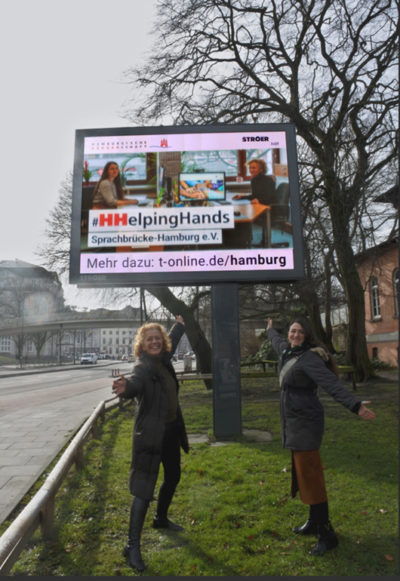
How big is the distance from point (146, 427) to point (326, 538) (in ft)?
5.63

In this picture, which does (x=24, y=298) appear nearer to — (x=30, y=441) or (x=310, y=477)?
(x=30, y=441)

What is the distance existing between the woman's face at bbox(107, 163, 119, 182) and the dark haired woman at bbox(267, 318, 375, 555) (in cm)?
481

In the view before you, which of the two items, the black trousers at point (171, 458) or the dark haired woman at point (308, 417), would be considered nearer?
the dark haired woman at point (308, 417)

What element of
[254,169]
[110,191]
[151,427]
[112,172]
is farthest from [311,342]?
[112,172]

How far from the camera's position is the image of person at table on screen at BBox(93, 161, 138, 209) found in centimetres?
743

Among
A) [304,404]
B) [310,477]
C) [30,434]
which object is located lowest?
[30,434]

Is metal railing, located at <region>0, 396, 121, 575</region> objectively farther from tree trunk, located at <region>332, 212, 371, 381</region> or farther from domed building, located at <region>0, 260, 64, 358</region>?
domed building, located at <region>0, 260, 64, 358</region>

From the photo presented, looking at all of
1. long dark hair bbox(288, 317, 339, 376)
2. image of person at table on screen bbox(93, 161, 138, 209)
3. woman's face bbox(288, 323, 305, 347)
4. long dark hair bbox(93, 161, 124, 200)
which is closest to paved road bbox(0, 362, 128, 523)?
woman's face bbox(288, 323, 305, 347)

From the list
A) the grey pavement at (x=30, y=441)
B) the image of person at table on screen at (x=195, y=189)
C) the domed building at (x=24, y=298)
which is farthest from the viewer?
the domed building at (x=24, y=298)

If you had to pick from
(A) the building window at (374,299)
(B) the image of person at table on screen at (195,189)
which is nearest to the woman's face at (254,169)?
(B) the image of person at table on screen at (195,189)

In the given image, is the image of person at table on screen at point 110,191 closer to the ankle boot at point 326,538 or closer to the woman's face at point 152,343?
the woman's face at point 152,343

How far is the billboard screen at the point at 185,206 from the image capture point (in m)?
7.21

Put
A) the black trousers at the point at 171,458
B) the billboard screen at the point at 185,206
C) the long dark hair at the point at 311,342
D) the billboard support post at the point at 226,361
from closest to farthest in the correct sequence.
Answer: the long dark hair at the point at 311,342
the black trousers at the point at 171,458
the billboard screen at the point at 185,206
the billboard support post at the point at 226,361

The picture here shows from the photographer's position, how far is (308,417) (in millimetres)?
3787
